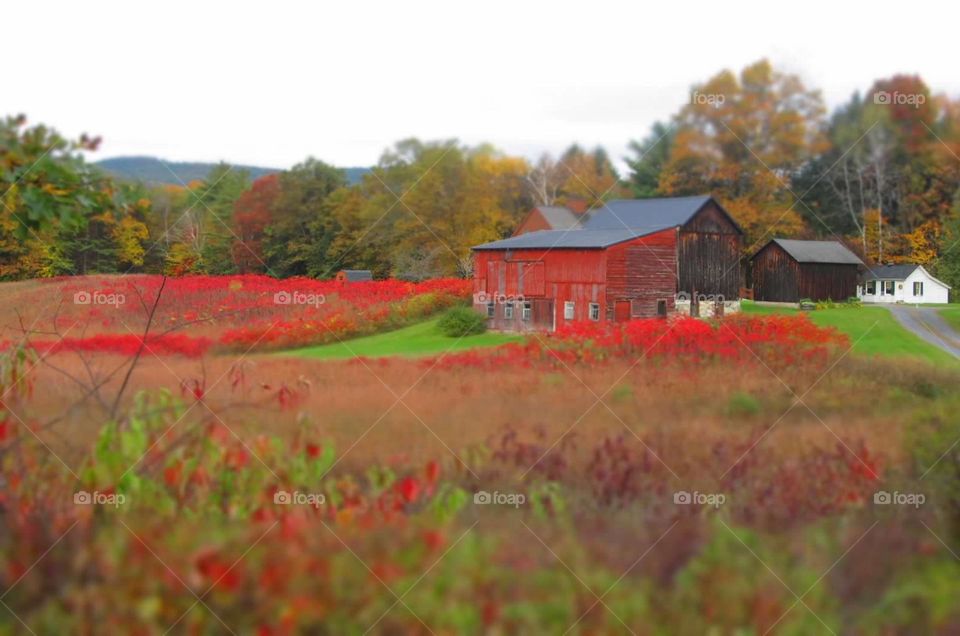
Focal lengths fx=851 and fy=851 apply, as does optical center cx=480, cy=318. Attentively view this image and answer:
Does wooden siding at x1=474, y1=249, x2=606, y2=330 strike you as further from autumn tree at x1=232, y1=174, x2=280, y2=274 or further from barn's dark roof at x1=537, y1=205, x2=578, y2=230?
autumn tree at x1=232, y1=174, x2=280, y2=274

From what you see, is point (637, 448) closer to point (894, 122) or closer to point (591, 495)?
point (591, 495)

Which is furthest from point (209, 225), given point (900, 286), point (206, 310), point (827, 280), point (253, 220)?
point (900, 286)

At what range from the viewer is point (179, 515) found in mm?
6500

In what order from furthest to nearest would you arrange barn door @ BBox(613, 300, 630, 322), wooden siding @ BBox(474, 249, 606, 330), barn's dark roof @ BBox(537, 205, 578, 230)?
barn's dark roof @ BBox(537, 205, 578, 230), barn door @ BBox(613, 300, 630, 322), wooden siding @ BBox(474, 249, 606, 330)

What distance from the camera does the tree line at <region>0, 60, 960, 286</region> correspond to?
54.5 feet

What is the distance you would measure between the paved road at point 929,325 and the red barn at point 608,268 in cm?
465

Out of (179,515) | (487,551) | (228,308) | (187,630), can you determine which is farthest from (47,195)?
(228,308)

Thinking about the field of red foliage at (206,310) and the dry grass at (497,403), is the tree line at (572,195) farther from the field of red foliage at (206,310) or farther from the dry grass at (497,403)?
the dry grass at (497,403)

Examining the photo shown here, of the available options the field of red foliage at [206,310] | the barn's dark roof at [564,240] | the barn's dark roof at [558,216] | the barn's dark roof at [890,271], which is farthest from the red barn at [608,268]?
the barn's dark roof at [890,271]

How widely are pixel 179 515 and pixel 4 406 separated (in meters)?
1.99

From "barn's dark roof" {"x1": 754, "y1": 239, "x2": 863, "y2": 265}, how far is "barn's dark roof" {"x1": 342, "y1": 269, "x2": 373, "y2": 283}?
12896 millimetres

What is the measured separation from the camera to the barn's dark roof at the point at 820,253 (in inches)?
972

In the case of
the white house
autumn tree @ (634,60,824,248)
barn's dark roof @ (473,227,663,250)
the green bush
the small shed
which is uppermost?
autumn tree @ (634,60,824,248)

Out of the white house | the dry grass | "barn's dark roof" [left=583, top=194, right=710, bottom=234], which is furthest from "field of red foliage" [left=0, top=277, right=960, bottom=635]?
the white house
